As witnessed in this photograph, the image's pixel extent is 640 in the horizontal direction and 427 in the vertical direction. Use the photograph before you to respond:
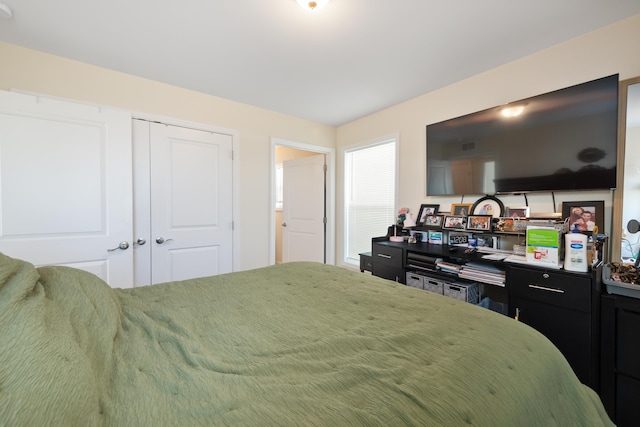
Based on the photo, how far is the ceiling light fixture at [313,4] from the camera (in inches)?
58.7

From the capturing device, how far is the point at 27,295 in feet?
2.23

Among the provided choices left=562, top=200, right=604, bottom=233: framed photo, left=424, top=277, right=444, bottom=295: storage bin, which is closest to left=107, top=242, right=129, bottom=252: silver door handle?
left=424, top=277, right=444, bottom=295: storage bin

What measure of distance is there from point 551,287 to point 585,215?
2.07 feet

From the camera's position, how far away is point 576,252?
59.1 inches

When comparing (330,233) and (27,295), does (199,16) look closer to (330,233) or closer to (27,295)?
(27,295)

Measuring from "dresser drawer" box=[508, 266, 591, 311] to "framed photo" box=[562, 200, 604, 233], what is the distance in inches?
15.1

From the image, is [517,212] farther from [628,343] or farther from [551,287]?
[628,343]

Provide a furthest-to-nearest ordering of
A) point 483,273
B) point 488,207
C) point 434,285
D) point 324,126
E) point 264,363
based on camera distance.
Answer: point 324,126
point 488,207
point 434,285
point 483,273
point 264,363

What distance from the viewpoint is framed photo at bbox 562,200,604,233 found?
169 centimetres

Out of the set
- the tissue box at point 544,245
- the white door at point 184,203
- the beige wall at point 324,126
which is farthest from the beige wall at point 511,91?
the white door at point 184,203

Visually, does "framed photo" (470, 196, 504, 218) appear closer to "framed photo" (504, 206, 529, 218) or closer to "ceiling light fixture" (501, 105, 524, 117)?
"framed photo" (504, 206, 529, 218)

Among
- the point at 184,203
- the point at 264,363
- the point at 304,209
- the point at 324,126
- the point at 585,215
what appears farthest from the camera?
the point at 304,209

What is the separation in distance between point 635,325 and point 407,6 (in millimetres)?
2153

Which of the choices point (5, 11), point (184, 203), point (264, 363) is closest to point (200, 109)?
point (184, 203)
